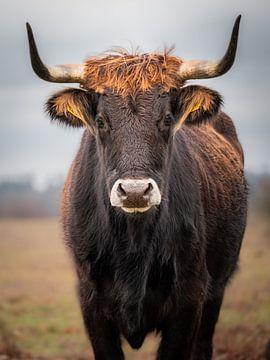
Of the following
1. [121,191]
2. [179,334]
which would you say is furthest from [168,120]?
[179,334]

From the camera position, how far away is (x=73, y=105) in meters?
8.65

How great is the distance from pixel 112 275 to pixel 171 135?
143 centimetres

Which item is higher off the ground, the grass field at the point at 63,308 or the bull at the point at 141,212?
the bull at the point at 141,212

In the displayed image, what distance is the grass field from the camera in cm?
1471

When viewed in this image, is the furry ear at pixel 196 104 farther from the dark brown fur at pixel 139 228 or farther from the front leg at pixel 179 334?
the front leg at pixel 179 334

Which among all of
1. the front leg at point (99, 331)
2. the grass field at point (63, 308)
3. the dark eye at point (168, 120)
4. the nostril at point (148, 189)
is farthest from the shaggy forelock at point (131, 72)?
the grass field at point (63, 308)

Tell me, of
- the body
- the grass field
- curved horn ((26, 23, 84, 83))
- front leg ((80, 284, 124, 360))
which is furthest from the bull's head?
the grass field

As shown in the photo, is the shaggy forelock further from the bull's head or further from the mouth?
the mouth

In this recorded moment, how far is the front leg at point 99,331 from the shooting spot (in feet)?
29.6

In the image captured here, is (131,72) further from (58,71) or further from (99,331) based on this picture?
(99,331)

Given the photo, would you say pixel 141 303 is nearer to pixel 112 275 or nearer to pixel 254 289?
pixel 112 275

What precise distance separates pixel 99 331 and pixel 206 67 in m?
2.70

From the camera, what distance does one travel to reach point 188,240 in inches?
352

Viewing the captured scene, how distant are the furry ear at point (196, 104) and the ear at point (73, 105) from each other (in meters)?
0.80
